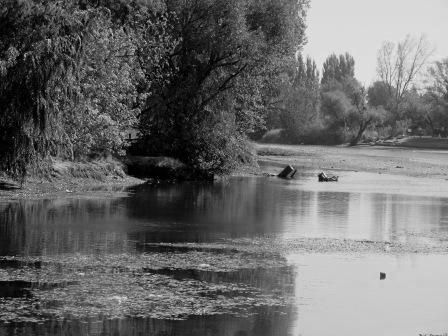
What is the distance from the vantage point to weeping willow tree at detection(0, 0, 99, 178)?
27828 mm

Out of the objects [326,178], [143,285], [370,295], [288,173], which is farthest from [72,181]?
[370,295]

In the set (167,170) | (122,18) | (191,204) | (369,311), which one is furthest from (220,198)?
(369,311)

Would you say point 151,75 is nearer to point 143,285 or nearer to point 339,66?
point 143,285

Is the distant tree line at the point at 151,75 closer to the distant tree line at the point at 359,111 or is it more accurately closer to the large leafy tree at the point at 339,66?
the distant tree line at the point at 359,111

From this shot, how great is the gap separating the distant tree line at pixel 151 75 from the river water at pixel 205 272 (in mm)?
3152

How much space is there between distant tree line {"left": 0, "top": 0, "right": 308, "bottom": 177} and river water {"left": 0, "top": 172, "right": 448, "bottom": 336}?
315 centimetres

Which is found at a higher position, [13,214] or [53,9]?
[53,9]

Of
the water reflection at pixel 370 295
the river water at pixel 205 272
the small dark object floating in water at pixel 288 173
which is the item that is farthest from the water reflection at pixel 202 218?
the small dark object floating in water at pixel 288 173

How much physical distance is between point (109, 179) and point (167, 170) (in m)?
5.30

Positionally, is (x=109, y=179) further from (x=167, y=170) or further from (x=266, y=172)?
(x=266, y=172)

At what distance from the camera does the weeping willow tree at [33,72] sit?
27.8 meters

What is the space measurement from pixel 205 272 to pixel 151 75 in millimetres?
29445

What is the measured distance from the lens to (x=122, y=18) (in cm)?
4478

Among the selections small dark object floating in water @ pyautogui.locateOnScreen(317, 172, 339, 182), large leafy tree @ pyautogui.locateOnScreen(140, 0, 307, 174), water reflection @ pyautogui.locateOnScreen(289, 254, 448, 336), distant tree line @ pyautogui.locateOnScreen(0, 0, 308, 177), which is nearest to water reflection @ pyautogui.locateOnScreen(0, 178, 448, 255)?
distant tree line @ pyautogui.locateOnScreen(0, 0, 308, 177)
